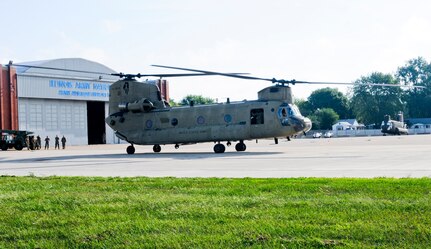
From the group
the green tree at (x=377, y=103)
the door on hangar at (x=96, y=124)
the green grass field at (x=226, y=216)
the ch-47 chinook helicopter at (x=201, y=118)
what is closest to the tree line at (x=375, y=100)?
the green tree at (x=377, y=103)

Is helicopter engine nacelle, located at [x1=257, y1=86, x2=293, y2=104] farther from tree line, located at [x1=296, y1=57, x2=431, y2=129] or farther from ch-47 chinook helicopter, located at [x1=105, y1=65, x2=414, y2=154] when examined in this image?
tree line, located at [x1=296, y1=57, x2=431, y2=129]

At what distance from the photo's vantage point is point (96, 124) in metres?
69.6

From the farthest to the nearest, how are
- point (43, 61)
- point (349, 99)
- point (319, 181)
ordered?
point (349, 99) < point (43, 61) < point (319, 181)

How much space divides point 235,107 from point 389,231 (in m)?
22.8

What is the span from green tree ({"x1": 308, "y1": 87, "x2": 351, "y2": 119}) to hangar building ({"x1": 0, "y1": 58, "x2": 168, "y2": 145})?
97503mm

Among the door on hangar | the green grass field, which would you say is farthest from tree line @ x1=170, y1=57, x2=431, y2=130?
the green grass field

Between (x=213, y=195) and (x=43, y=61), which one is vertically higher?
(x=43, y=61)

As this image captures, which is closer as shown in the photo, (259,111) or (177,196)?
(177,196)

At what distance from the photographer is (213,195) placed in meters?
9.12

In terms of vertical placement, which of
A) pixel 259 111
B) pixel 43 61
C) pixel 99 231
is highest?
pixel 43 61

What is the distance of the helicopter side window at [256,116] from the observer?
28.1 meters

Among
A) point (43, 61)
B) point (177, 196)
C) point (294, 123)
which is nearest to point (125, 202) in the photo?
point (177, 196)

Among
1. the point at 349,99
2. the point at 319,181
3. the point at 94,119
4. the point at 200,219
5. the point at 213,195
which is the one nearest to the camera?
the point at 200,219

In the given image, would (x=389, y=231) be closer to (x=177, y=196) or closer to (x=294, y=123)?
(x=177, y=196)
